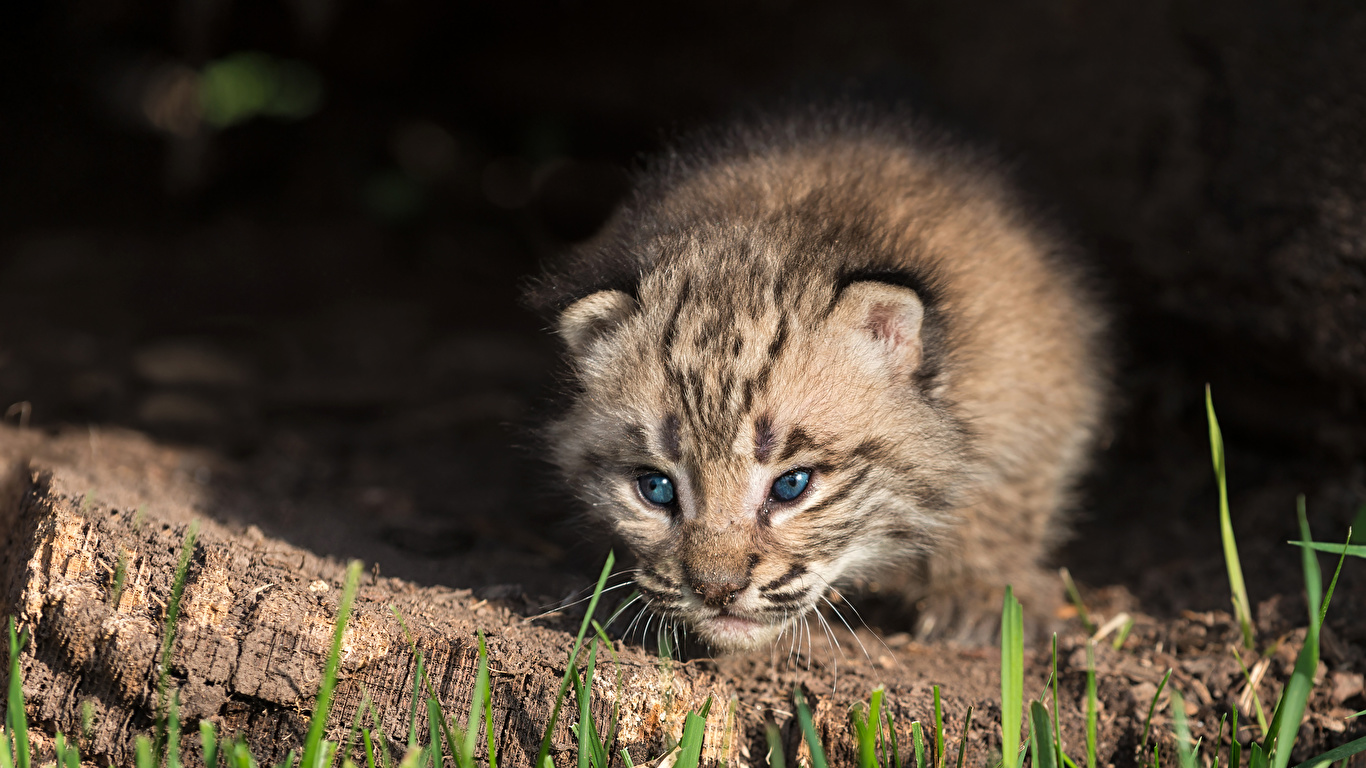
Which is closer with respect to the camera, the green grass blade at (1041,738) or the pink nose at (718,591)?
the green grass blade at (1041,738)

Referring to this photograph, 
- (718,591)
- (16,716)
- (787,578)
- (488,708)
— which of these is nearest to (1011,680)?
(787,578)

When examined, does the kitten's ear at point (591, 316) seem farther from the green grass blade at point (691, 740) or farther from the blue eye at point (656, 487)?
the green grass blade at point (691, 740)

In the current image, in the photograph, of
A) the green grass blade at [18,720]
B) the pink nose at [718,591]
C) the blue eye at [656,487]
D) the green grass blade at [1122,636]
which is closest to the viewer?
the green grass blade at [18,720]

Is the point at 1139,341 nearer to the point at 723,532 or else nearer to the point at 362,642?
the point at 723,532

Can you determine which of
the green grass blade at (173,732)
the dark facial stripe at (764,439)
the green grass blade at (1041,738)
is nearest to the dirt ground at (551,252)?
the green grass blade at (1041,738)

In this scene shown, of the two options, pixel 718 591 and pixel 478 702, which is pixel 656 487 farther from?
pixel 478 702

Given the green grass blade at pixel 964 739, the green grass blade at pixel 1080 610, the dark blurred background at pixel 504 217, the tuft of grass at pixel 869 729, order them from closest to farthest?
the tuft of grass at pixel 869 729 → the green grass blade at pixel 964 739 → the green grass blade at pixel 1080 610 → the dark blurred background at pixel 504 217
